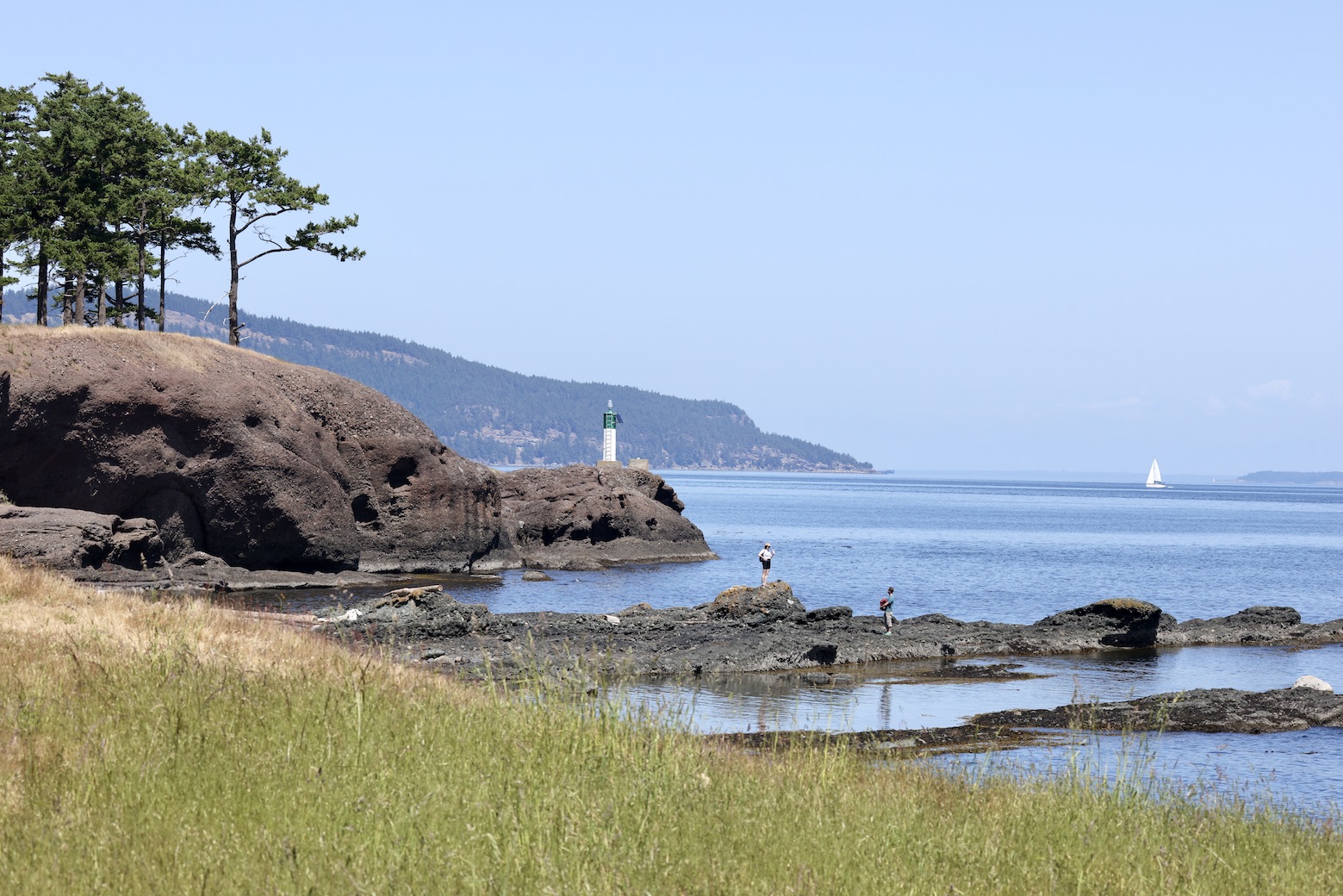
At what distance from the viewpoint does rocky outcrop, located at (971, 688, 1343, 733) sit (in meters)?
23.0

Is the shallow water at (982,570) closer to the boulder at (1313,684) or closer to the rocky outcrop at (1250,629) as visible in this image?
the rocky outcrop at (1250,629)

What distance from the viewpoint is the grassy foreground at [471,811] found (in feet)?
19.4

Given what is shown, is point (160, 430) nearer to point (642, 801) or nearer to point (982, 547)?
point (642, 801)

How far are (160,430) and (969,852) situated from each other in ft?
142

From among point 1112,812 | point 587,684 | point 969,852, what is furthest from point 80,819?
point 1112,812

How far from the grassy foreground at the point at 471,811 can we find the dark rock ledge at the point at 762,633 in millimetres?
13612

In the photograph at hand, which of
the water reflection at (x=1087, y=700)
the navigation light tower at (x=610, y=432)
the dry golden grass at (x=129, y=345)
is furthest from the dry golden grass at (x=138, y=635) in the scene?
the navigation light tower at (x=610, y=432)

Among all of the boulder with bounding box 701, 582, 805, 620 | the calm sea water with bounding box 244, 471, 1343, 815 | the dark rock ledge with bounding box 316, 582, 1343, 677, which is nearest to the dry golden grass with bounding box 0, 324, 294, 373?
the calm sea water with bounding box 244, 471, 1343, 815

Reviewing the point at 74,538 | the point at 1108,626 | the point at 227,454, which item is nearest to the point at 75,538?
the point at 74,538

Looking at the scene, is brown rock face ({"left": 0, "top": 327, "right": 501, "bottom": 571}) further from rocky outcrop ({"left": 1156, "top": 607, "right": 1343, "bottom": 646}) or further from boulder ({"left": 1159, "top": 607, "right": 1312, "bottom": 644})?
boulder ({"left": 1159, "top": 607, "right": 1312, "bottom": 644})

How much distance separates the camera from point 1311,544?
111 metres

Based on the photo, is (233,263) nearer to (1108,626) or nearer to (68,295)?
(68,295)

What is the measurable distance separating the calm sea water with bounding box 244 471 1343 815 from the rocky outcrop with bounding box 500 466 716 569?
351cm

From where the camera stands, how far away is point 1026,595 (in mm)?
57781
